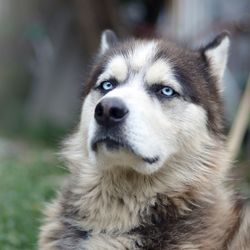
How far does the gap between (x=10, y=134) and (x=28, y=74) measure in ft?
7.38

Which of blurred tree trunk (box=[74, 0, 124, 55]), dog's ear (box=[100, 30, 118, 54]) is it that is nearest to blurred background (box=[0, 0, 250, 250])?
blurred tree trunk (box=[74, 0, 124, 55])

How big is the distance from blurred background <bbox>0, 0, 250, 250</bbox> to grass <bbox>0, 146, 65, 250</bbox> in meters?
0.04

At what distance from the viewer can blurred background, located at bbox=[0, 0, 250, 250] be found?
11.4 m

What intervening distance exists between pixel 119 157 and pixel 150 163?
0.65ft

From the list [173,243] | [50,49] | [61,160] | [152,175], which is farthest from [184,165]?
[50,49]

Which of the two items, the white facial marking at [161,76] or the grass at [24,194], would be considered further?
the grass at [24,194]

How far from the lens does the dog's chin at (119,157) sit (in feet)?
14.3

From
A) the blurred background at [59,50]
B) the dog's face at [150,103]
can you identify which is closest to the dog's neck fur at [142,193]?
the dog's face at [150,103]

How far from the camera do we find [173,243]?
14.3ft

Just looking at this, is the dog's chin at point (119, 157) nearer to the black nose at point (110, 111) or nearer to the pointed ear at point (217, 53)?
the black nose at point (110, 111)

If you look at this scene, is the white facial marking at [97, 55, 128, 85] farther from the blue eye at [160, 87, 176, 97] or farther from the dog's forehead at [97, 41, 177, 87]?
the blue eye at [160, 87, 176, 97]

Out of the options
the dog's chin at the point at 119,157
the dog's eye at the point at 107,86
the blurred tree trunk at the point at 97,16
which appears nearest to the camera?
the dog's chin at the point at 119,157

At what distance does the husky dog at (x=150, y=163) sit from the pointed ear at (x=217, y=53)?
2 cm

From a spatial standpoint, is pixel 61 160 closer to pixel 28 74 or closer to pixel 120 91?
pixel 120 91
